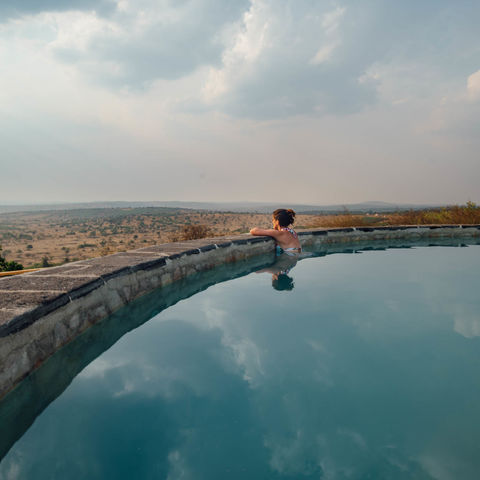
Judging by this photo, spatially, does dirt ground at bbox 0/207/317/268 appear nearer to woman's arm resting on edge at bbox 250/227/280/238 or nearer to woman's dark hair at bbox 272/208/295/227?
woman's arm resting on edge at bbox 250/227/280/238

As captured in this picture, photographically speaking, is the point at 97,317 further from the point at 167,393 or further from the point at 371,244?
the point at 371,244

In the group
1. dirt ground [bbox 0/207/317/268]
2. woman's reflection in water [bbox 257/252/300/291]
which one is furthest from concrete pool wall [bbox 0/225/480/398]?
dirt ground [bbox 0/207/317/268]

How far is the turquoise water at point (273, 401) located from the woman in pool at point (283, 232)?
11.1ft

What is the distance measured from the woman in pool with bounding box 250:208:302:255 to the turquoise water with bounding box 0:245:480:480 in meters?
3.38

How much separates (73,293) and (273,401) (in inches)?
77.4

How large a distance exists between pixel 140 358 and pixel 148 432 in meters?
0.94

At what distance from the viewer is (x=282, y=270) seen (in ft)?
20.2

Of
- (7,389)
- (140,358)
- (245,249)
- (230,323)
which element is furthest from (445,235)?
(7,389)

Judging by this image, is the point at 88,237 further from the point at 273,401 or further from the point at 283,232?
the point at 273,401

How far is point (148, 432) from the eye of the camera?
1.90 m

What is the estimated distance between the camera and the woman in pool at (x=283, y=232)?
7078mm

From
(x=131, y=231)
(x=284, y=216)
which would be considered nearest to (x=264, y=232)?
(x=284, y=216)

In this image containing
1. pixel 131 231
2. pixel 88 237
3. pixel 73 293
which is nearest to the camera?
pixel 73 293

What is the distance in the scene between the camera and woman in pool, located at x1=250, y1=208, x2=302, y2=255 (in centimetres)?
708
